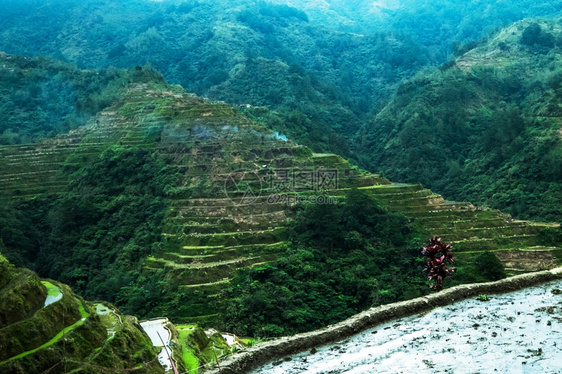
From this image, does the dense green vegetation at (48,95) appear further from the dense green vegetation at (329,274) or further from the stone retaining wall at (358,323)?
the stone retaining wall at (358,323)

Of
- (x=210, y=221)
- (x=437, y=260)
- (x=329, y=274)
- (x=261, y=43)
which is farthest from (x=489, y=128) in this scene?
(x=261, y=43)

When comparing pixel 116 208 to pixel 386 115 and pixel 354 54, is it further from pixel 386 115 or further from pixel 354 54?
pixel 354 54

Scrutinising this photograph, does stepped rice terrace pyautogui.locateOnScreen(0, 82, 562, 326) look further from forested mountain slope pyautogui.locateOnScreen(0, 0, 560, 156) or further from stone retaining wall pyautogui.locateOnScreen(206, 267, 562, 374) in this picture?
forested mountain slope pyautogui.locateOnScreen(0, 0, 560, 156)

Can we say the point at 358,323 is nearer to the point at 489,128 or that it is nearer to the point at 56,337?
the point at 56,337

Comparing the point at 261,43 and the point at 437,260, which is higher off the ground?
the point at 261,43

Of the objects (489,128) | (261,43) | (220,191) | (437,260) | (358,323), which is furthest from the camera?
(261,43)

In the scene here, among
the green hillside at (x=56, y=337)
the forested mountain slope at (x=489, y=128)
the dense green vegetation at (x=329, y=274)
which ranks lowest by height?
the dense green vegetation at (x=329, y=274)

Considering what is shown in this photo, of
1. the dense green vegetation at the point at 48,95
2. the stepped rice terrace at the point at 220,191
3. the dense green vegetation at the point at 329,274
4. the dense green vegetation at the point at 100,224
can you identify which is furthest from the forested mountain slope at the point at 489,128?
the dense green vegetation at the point at 48,95
